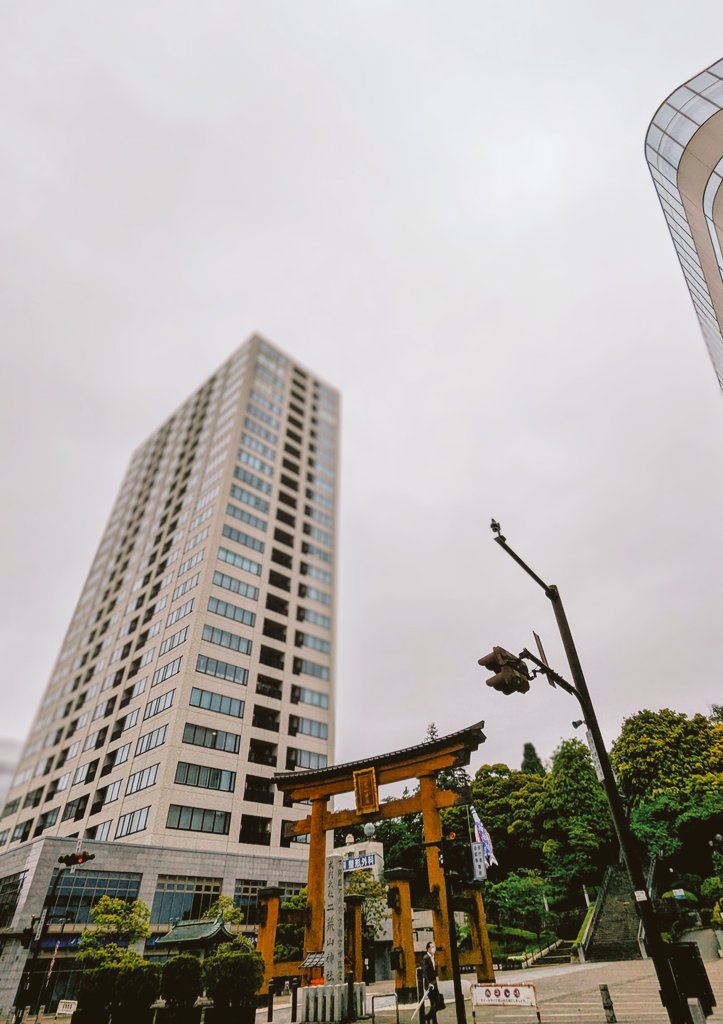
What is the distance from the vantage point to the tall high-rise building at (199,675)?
39.7m

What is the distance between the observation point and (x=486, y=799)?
159 ft

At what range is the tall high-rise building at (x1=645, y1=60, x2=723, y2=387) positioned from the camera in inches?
848

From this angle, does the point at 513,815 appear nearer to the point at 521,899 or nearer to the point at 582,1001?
the point at 521,899

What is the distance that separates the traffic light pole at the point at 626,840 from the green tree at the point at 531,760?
2580 inches

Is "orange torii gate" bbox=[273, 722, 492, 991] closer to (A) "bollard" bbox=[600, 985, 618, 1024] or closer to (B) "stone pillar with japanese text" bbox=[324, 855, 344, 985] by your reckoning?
(B) "stone pillar with japanese text" bbox=[324, 855, 344, 985]

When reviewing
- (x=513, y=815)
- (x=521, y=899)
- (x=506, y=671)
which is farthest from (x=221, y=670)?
(x=506, y=671)

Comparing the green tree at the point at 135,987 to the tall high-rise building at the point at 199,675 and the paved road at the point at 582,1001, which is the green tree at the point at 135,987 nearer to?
the paved road at the point at 582,1001

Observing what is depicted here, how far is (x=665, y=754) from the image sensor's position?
42.5 m

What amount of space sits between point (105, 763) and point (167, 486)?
3466cm

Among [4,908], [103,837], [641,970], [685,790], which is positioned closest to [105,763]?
[103,837]

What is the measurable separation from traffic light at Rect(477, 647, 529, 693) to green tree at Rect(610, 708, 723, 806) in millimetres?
39545

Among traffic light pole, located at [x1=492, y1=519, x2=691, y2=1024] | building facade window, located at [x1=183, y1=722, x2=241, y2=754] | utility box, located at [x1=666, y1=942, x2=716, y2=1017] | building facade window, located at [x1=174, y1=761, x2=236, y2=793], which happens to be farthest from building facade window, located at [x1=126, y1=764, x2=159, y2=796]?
utility box, located at [x1=666, y1=942, x2=716, y2=1017]

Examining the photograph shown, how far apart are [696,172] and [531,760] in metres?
64.2

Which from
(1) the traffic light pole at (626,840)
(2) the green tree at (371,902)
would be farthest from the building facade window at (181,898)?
(1) the traffic light pole at (626,840)
